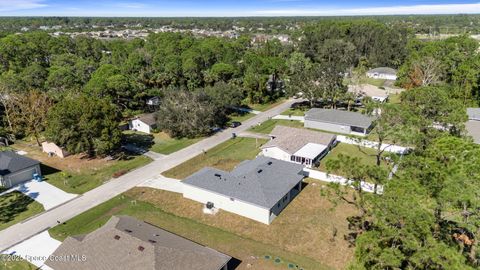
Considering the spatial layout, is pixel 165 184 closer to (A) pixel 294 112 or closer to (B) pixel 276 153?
(B) pixel 276 153

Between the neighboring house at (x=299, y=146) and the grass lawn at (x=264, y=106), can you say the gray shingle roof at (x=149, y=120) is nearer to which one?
the neighboring house at (x=299, y=146)

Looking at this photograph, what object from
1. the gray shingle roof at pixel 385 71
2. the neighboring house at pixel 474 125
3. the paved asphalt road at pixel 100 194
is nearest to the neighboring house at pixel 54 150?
the paved asphalt road at pixel 100 194

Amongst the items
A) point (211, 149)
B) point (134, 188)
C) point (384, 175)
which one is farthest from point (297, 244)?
point (211, 149)

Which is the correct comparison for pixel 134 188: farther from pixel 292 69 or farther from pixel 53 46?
pixel 53 46

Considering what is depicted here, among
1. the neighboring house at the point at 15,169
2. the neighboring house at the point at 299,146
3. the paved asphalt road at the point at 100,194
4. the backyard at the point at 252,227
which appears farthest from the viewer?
the neighboring house at the point at 299,146

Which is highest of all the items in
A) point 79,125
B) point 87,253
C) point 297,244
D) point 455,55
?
point 455,55

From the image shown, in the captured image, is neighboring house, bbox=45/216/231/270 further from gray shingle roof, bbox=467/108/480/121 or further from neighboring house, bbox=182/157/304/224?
gray shingle roof, bbox=467/108/480/121
